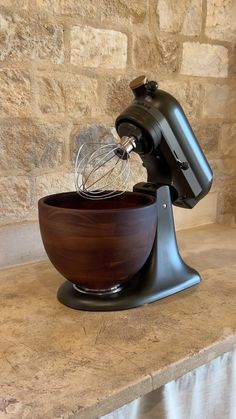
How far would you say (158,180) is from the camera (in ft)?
2.71

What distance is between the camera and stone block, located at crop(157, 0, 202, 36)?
3.62 feet

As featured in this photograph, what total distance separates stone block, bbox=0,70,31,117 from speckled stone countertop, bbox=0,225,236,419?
1.19ft

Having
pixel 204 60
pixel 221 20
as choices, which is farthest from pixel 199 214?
pixel 221 20

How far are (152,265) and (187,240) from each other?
1.38ft

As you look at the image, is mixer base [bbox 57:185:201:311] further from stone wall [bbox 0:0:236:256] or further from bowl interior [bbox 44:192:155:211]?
stone wall [bbox 0:0:236:256]

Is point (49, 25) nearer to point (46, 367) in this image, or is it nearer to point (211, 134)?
point (211, 134)

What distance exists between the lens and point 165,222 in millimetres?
806

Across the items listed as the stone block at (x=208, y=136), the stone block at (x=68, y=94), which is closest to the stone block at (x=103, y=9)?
the stone block at (x=68, y=94)

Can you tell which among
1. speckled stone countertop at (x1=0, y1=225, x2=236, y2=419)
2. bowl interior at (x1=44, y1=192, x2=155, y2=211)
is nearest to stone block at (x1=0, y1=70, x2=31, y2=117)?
bowl interior at (x1=44, y1=192, x2=155, y2=211)

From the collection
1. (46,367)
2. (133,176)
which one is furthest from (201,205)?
(46,367)

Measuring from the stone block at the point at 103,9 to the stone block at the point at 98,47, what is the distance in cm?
3

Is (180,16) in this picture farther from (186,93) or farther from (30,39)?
(30,39)

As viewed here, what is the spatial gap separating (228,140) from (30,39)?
0.72 m

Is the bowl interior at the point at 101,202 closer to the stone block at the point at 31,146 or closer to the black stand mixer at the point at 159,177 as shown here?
the black stand mixer at the point at 159,177
